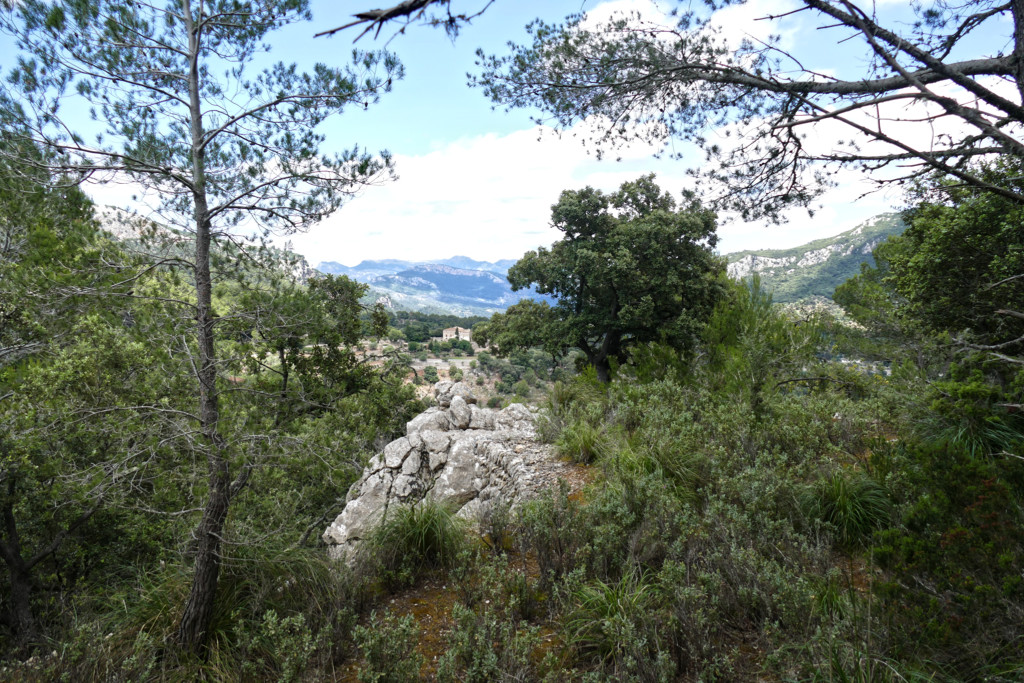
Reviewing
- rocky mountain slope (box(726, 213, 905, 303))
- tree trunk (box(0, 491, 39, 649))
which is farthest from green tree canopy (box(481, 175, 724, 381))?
rocky mountain slope (box(726, 213, 905, 303))

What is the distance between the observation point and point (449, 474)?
700cm

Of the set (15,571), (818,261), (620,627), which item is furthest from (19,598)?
(818,261)

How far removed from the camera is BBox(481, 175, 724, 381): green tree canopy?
42.3ft

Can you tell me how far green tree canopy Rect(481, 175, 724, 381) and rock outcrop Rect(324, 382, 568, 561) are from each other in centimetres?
638

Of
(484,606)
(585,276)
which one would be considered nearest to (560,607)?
(484,606)

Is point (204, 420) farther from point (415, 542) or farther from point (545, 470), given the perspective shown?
point (545, 470)

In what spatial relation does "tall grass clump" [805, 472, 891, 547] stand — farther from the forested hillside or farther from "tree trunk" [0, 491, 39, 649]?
"tree trunk" [0, 491, 39, 649]

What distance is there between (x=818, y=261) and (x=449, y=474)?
165 metres

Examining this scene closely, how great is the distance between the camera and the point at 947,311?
5.30 metres

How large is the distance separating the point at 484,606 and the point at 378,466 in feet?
16.6

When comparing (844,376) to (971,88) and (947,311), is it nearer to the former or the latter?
(947,311)

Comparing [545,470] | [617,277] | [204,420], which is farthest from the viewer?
[617,277]

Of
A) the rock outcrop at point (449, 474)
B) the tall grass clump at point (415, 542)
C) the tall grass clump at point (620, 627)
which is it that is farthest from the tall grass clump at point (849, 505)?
the tall grass clump at point (415, 542)

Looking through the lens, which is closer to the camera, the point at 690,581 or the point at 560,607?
the point at 690,581
